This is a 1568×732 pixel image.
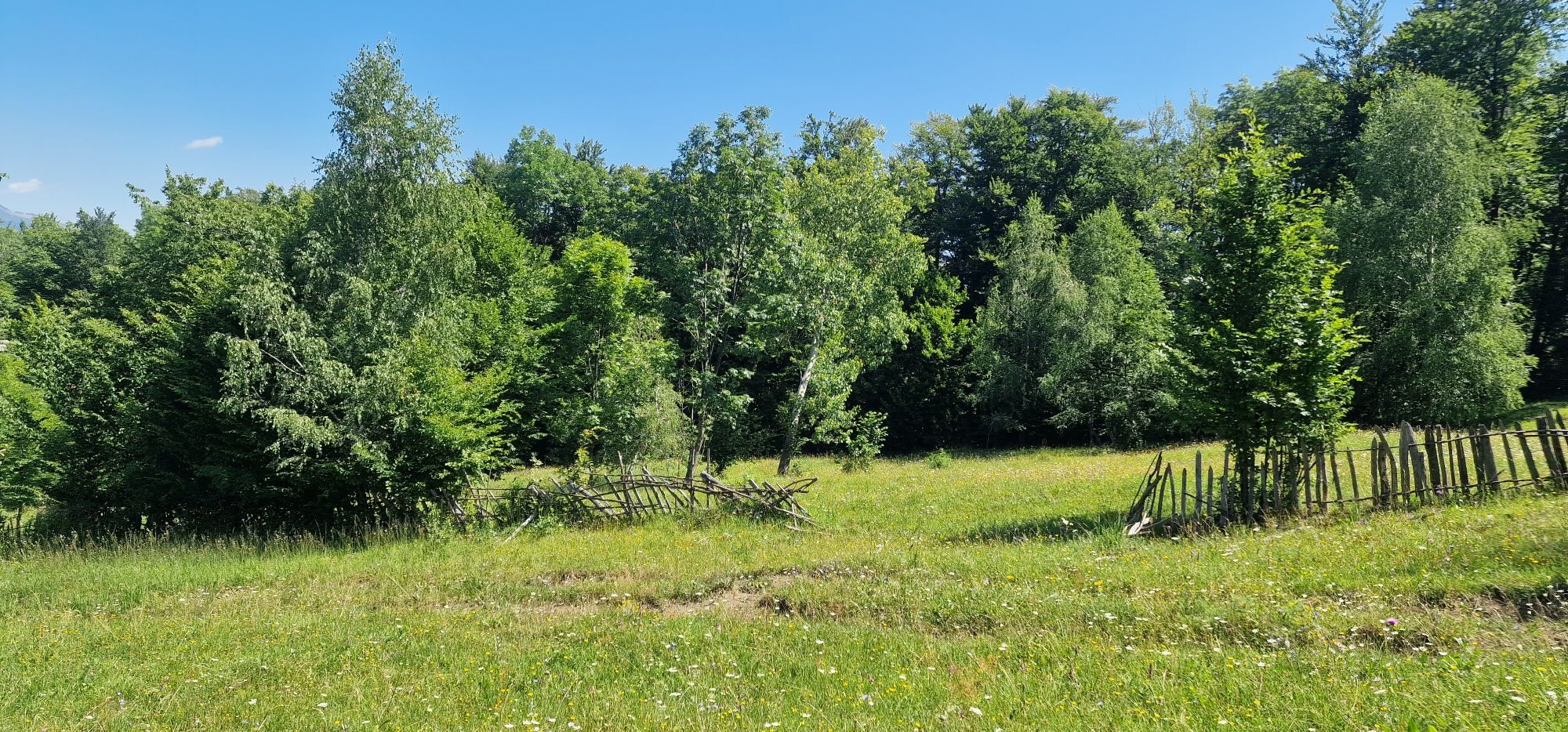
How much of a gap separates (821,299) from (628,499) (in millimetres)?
12661

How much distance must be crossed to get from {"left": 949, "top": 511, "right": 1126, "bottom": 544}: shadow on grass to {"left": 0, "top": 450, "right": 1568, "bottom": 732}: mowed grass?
0.08 m

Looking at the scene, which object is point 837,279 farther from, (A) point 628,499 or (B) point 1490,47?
(B) point 1490,47

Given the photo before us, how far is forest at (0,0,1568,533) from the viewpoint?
54.1 ft

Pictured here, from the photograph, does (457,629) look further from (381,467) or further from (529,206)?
(529,206)

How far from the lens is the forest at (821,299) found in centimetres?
1648

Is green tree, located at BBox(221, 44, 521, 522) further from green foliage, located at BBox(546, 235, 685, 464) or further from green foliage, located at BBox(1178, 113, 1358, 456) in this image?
green foliage, located at BBox(1178, 113, 1358, 456)

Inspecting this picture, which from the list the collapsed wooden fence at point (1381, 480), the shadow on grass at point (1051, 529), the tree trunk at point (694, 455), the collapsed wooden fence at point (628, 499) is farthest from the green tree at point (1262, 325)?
the tree trunk at point (694, 455)

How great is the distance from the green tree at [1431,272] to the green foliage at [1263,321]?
1981 cm

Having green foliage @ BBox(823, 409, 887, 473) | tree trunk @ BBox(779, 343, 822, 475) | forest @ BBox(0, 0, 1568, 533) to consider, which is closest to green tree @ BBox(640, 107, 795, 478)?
forest @ BBox(0, 0, 1568, 533)

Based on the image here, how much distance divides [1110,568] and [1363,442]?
19.6 meters

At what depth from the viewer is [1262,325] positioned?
12.8m

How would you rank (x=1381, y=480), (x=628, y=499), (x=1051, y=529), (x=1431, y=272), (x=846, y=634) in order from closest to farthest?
(x=846, y=634), (x=1381, y=480), (x=1051, y=529), (x=628, y=499), (x=1431, y=272)

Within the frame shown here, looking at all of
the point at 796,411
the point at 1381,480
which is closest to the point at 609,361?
the point at 796,411

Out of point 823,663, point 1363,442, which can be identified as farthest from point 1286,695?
point 1363,442
